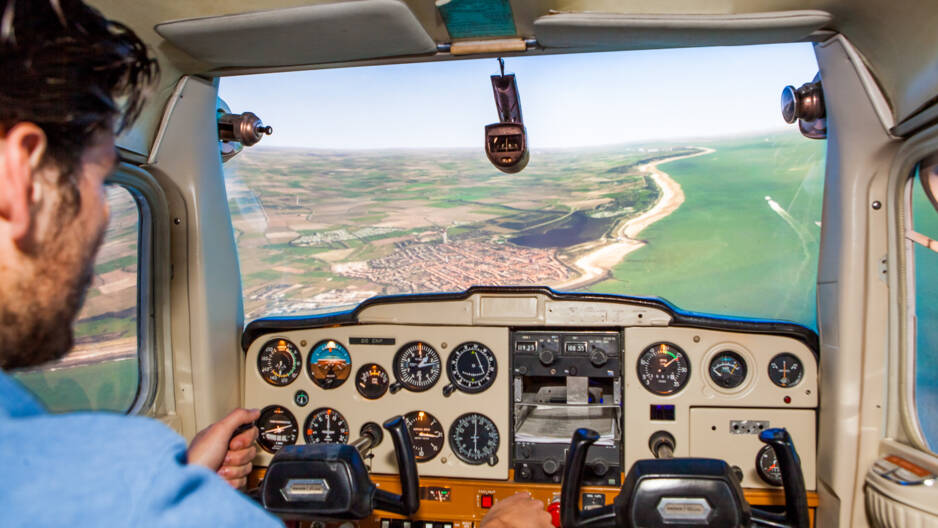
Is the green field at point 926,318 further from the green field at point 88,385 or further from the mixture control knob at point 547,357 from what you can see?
the green field at point 88,385

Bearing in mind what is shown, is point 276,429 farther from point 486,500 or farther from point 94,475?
point 94,475

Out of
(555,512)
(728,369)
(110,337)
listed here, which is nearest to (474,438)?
(555,512)

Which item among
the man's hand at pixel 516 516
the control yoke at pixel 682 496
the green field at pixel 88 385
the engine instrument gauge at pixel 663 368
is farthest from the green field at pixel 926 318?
the green field at pixel 88 385

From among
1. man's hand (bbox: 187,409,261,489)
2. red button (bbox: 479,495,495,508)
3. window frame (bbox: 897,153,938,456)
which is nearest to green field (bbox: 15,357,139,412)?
man's hand (bbox: 187,409,261,489)

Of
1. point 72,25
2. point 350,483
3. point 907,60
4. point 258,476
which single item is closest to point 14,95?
point 72,25

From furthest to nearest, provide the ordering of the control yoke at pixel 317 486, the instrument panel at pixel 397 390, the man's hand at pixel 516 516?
the instrument panel at pixel 397 390 → the control yoke at pixel 317 486 → the man's hand at pixel 516 516

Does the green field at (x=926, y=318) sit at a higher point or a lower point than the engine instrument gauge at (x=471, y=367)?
higher

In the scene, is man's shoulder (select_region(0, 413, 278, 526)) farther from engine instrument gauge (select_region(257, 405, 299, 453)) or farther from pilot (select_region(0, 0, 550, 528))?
engine instrument gauge (select_region(257, 405, 299, 453))
